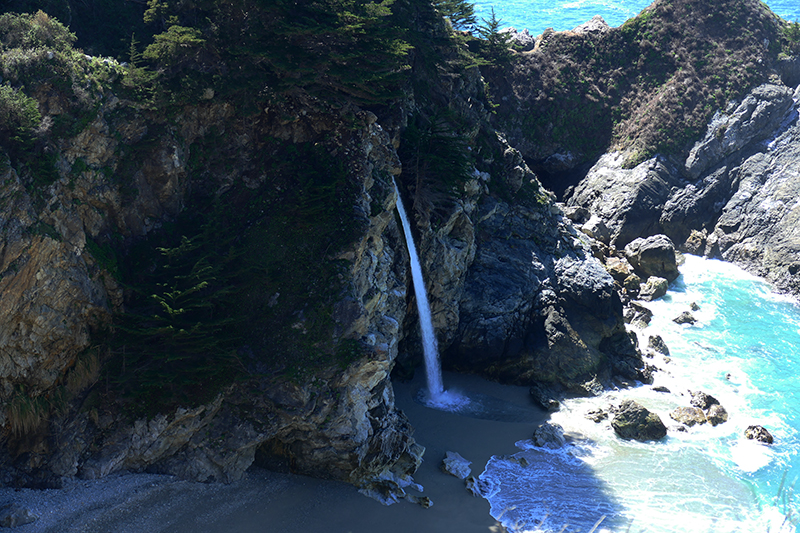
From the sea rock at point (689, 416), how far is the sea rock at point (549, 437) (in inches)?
195

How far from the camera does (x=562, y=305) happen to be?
2475 centimetres

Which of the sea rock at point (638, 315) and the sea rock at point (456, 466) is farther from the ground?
the sea rock at point (638, 315)

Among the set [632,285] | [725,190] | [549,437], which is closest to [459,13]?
[632,285]

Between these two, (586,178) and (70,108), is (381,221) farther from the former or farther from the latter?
(586,178)

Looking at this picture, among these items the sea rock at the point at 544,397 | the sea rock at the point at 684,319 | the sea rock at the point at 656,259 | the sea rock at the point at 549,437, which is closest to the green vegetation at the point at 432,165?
the sea rock at the point at 544,397

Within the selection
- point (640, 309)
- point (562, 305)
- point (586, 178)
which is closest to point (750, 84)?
point (586, 178)

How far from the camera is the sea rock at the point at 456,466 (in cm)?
1742

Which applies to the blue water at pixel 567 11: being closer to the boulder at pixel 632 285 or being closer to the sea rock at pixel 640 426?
the boulder at pixel 632 285

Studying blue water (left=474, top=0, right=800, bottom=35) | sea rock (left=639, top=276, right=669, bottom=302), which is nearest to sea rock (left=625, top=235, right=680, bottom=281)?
sea rock (left=639, top=276, right=669, bottom=302)

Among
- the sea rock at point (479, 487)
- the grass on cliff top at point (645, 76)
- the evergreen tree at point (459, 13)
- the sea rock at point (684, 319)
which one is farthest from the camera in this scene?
the grass on cliff top at point (645, 76)

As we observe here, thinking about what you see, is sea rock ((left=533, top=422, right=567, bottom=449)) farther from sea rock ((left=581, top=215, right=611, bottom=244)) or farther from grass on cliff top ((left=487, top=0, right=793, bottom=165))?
grass on cliff top ((left=487, top=0, right=793, bottom=165))

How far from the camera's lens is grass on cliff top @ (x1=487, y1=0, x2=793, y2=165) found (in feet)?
136

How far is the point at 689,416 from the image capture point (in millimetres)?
20797

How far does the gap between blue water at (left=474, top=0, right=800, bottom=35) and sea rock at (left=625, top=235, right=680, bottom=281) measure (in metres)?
38.6
